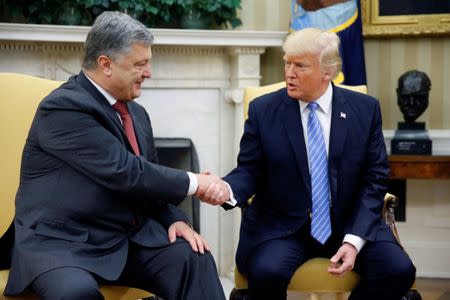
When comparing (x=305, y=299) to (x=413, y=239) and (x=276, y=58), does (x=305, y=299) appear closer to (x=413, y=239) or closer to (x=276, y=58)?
(x=413, y=239)

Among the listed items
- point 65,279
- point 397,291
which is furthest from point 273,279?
point 65,279

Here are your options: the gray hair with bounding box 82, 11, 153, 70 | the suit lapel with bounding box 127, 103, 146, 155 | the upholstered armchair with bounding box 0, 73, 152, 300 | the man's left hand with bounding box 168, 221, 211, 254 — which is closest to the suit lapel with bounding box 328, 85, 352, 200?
the man's left hand with bounding box 168, 221, 211, 254

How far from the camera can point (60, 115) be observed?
2305 millimetres

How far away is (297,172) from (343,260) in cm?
35

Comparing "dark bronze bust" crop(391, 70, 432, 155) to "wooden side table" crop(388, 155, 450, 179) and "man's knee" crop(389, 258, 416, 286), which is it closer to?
"wooden side table" crop(388, 155, 450, 179)

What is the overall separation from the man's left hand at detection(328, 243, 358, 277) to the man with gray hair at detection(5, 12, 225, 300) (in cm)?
43

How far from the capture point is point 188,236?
8.14 ft

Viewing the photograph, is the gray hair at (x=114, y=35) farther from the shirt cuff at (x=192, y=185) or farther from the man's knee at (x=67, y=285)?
the man's knee at (x=67, y=285)

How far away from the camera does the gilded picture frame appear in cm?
432

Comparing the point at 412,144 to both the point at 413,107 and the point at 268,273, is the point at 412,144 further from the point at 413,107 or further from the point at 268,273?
the point at 268,273

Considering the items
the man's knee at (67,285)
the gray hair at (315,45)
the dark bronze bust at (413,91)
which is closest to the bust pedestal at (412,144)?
the dark bronze bust at (413,91)

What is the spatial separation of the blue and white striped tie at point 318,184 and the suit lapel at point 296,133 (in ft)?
0.08

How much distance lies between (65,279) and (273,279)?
0.73 meters

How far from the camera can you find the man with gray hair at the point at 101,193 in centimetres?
228
